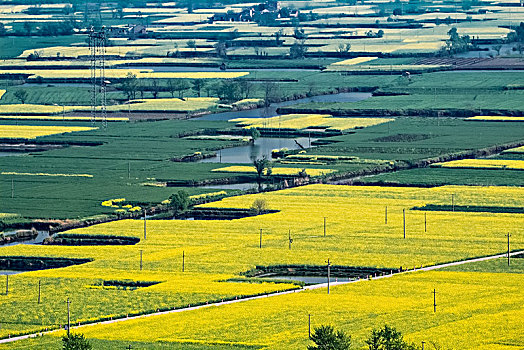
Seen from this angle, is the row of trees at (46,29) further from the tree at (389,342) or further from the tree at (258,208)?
the tree at (389,342)

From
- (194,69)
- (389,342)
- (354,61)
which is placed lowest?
(194,69)

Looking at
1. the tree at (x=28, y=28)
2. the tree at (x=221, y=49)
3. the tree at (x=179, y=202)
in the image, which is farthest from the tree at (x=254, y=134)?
the tree at (x=28, y=28)

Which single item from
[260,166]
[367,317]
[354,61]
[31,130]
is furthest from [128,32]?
[367,317]

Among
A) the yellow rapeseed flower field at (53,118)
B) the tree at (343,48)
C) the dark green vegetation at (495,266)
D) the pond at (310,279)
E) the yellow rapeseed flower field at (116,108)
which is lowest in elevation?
the yellow rapeseed flower field at (53,118)

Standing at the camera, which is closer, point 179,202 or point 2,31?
point 179,202

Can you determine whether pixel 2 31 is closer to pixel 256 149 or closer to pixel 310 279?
pixel 256 149

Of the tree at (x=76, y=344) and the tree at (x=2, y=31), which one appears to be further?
the tree at (x=2, y=31)

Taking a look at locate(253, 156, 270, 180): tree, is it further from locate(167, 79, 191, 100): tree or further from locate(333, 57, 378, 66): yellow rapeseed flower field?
locate(333, 57, 378, 66): yellow rapeseed flower field

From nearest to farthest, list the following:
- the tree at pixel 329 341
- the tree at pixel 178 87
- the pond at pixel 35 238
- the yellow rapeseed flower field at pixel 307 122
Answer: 1. the tree at pixel 329 341
2. the pond at pixel 35 238
3. the yellow rapeseed flower field at pixel 307 122
4. the tree at pixel 178 87
